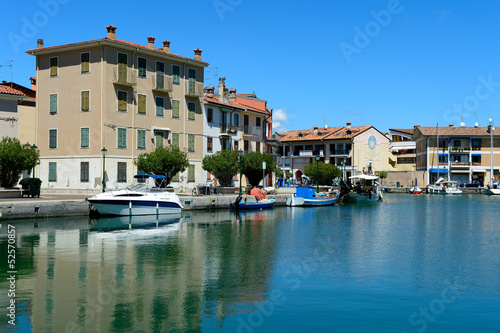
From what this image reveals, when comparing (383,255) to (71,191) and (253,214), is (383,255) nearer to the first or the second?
(253,214)

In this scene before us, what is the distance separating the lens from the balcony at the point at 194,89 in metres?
51.7

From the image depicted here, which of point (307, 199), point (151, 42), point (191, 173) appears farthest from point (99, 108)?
point (307, 199)

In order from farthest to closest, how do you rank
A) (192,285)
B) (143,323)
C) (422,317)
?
(192,285) < (422,317) < (143,323)

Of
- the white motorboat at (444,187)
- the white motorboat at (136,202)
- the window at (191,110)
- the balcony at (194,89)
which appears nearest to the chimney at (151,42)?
the balcony at (194,89)

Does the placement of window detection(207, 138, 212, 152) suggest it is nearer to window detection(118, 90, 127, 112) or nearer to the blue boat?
the blue boat

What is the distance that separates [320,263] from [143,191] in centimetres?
1993

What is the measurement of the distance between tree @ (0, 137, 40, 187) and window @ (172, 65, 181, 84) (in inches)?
632

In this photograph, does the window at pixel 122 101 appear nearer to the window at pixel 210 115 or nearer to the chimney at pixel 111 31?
the chimney at pixel 111 31

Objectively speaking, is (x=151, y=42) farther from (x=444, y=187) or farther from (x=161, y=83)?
(x=444, y=187)

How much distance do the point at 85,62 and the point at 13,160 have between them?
11.7 metres

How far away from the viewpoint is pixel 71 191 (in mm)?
44875

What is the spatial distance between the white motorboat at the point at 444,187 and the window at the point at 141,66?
60.3 meters

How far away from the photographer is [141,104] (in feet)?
155

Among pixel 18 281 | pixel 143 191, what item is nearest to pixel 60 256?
pixel 18 281
